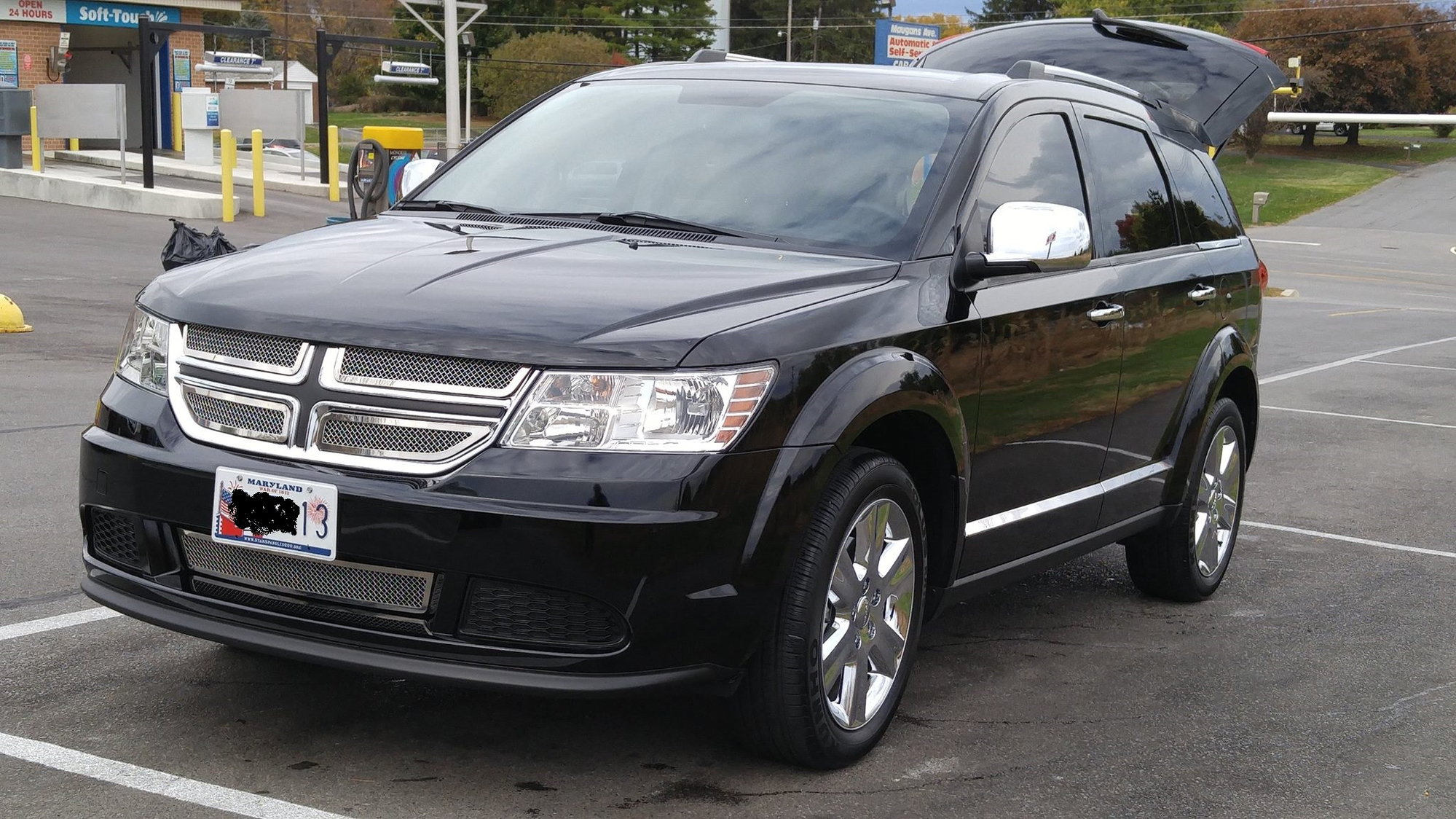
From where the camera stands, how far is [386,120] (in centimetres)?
7675

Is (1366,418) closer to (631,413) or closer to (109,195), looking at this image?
(631,413)

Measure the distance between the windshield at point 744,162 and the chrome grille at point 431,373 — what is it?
1.24m

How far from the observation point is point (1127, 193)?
5734mm

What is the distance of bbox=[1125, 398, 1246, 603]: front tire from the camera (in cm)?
607

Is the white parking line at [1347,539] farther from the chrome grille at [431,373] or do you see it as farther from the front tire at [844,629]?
the chrome grille at [431,373]

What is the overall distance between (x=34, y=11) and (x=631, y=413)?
38278 millimetres

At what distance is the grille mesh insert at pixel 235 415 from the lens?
3.69m

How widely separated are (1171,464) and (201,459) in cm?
355

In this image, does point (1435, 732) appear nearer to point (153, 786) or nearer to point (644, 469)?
point (644, 469)

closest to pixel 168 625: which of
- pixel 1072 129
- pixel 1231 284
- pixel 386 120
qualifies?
pixel 1072 129

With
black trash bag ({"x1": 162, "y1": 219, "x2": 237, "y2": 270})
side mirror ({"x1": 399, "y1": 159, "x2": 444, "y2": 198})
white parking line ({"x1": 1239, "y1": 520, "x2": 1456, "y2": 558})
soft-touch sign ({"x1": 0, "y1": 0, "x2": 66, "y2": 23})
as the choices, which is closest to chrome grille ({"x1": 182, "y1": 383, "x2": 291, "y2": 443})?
side mirror ({"x1": 399, "y1": 159, "x2": 444, "y2": 198})

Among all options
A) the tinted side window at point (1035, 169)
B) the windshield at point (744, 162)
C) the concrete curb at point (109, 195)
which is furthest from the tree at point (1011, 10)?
the windshield at point (744, 162)

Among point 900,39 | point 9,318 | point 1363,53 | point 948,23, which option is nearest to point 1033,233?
point 9,318

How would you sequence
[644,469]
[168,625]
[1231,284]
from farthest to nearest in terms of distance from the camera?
[1231,284] < [168,625] < [644,469]
